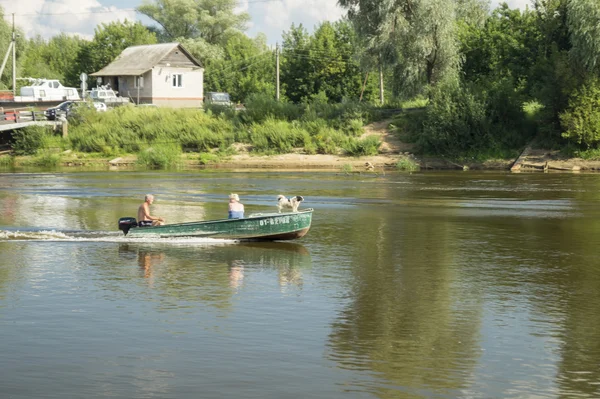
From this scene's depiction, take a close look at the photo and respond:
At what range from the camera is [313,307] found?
61.6 feet

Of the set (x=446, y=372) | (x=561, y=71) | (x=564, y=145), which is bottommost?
(x=446, y=372)

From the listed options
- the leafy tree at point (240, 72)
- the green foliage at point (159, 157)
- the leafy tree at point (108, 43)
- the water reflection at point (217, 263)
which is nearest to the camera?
the water reflection at point (217, 263)

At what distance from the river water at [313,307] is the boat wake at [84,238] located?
9 cm

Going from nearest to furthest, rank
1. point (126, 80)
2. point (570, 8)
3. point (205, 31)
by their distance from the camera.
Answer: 1. point (570, 8)
2. point (126, 80)
3. point (205, 31)

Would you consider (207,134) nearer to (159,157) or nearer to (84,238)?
(159,157)

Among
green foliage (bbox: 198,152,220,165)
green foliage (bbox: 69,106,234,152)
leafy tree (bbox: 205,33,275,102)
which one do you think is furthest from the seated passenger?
leafy tree (bbox: 205,33,275,102)

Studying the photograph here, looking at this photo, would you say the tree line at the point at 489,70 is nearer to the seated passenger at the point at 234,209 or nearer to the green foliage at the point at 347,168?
the green foliage at the point at 347,168

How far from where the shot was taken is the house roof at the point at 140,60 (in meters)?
87.7

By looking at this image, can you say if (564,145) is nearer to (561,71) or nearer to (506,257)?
(561,71)

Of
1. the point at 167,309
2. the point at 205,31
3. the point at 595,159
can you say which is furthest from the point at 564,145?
the point at 205,31

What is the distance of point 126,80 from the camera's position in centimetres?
9000

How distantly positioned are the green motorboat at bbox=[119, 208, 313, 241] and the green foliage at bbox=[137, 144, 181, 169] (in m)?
34.8

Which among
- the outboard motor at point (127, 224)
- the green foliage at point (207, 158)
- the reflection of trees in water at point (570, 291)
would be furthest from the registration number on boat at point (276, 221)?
the green foliage at point (207, 158)

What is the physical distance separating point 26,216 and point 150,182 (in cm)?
1613
